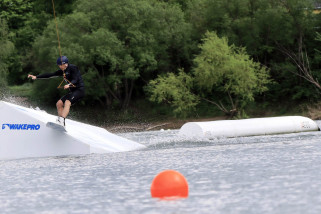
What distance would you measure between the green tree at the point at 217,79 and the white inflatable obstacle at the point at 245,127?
27.1m

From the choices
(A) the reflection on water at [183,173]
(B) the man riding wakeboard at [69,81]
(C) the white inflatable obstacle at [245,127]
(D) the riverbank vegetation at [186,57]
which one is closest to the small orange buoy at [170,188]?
(A) the reflection on water at [183,173]

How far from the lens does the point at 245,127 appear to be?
2269cm

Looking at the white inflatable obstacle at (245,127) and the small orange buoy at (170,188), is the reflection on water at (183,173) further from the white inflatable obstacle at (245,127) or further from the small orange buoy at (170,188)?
the white inflatable obstacle at (245,127)

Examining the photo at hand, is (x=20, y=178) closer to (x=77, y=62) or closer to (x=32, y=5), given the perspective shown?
(x=77, y=62)

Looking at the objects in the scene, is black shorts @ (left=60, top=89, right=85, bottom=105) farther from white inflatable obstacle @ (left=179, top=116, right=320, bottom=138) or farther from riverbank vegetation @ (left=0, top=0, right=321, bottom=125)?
riverbank vegetation @ (left=0, top=0, right=321, bottom=125)

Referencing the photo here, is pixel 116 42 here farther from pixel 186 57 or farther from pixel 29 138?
pixel 29 138

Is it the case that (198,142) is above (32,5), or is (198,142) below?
below

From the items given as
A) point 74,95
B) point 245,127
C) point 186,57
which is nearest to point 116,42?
point 186,57

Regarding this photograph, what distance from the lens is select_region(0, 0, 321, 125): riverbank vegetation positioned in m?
52.5

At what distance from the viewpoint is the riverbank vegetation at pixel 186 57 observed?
2067 inches

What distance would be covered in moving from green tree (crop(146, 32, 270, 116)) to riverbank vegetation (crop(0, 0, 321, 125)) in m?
0.08

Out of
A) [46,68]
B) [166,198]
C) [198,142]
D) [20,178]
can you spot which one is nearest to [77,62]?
[46,68]

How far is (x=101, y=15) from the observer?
55062 mm

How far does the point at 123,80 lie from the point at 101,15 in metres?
6.05
